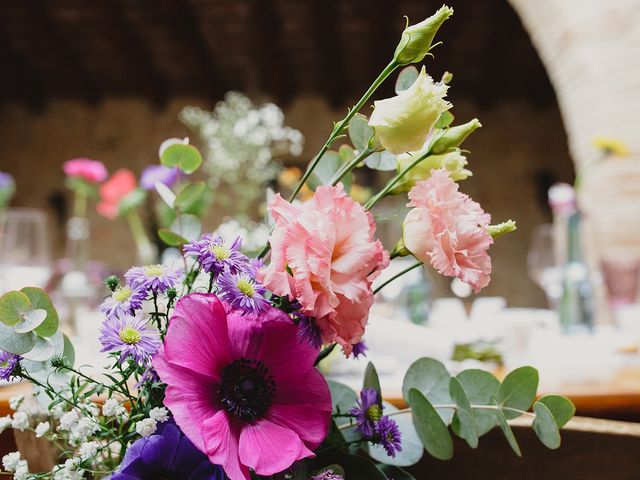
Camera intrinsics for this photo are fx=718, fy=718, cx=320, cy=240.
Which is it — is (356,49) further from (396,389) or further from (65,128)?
(396,389)

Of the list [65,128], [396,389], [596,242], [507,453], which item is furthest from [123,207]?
[65,128]

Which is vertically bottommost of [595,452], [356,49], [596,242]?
[595,452]

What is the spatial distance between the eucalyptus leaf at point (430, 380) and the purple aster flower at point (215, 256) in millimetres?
162

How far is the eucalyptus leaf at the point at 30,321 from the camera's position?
1.32 ft

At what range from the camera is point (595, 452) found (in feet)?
1.95

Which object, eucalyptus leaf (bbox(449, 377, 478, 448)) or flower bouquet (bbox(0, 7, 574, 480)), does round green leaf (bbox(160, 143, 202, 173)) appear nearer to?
flower bouquet (bbox(0, 7, 574, 480))

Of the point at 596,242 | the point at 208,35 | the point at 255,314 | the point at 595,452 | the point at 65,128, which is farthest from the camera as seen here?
the point at 65,128

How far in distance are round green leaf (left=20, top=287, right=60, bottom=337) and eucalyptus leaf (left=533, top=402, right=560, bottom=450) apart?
30 cm

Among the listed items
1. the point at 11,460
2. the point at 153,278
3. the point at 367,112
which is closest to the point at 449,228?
the point at 153,278

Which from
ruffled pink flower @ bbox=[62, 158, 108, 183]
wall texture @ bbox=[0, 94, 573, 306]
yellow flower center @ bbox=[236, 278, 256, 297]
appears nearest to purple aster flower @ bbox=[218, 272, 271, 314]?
yellow flower center @ bbox=[236, 278, 256, 297]

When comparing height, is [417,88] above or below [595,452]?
above

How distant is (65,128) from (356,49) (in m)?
3.37

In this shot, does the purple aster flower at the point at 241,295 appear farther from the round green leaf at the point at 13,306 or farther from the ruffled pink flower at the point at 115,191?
the ruffled pink flower at the point at 115,191

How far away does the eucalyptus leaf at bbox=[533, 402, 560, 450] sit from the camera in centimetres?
45
